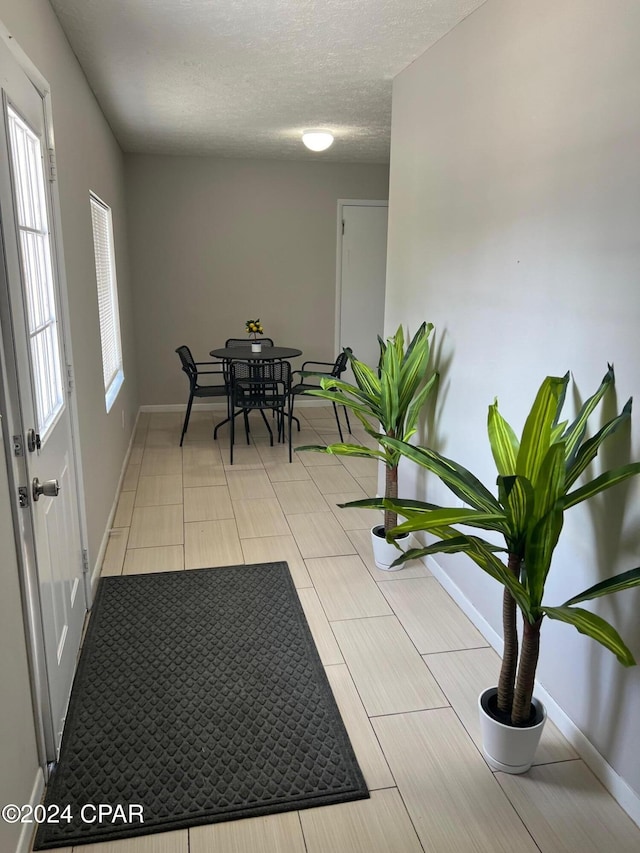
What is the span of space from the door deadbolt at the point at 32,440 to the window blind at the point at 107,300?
7.08 feet

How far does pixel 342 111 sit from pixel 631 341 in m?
3.08

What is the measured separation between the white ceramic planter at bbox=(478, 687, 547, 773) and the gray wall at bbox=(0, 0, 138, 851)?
1289mm

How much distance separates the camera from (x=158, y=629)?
2.70 metres

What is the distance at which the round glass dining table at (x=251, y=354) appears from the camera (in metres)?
5.15

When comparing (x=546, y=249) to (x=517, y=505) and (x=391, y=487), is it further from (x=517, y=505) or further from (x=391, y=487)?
(x=391, y=487)

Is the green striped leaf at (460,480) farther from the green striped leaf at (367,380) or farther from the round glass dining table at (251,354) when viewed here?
the round glass dining table at (251,354)

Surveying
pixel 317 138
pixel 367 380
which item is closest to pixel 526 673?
pixel 367 380

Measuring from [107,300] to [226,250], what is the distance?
78.3 inches

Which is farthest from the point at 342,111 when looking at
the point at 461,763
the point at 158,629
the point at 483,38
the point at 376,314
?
the point at 461,763

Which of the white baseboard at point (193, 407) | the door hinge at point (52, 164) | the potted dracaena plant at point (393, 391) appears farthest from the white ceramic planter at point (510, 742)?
the white baseboard at point (193, 407)

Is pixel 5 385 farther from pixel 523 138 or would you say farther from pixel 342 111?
pixel 342 111

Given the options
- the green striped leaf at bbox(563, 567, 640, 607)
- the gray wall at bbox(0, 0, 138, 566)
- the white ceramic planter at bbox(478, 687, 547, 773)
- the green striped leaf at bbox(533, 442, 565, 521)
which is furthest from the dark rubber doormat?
the green striped leaf at bbox(533, 442, 565, 521)

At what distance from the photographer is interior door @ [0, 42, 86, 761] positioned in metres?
1.67

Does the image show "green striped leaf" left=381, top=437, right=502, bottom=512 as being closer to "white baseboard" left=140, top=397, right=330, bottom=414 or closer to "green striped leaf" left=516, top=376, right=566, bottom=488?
"green striped leaf" left=516, top=376, right=566, bottom=488
